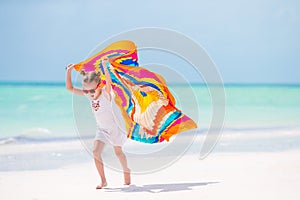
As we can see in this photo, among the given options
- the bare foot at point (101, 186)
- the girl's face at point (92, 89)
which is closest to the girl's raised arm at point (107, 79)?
the girl's face at point (92, 89)

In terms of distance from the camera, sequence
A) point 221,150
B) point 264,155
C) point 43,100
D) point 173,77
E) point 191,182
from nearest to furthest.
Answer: point 191,182
point 173,77
point 264,155
point 221,150
point 43,100

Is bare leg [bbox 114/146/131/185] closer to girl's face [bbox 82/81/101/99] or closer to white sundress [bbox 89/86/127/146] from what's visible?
white sundress [bbox 89/86/127/146]

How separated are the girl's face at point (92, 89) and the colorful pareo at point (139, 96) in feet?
1.30

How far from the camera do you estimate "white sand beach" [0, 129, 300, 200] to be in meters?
5.46

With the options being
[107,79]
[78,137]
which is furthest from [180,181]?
[78,137]

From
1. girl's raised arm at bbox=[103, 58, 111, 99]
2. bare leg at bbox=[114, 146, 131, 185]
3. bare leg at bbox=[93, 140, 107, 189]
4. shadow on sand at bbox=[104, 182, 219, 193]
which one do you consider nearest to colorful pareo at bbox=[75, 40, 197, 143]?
girl's raised arm at bbox=[103, 58, 111, 99]

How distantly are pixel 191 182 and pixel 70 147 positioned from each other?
12.1 feet

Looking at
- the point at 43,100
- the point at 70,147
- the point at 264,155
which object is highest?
the point at 264,155

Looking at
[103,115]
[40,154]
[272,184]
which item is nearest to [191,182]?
[272,184]

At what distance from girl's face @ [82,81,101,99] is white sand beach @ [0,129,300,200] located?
1.05 metres

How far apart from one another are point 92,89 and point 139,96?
0.74 metres

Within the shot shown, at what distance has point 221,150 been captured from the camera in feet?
28.6

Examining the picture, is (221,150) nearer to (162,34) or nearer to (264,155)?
(264,155)

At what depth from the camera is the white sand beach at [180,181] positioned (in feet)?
17.9
